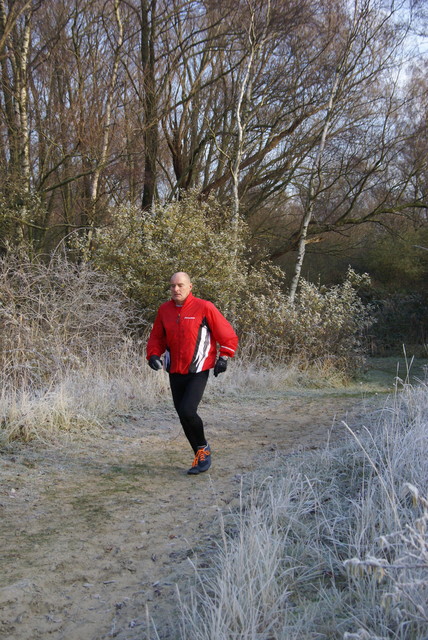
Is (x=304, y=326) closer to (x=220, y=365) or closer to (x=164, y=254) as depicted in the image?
(x=164, y=254)

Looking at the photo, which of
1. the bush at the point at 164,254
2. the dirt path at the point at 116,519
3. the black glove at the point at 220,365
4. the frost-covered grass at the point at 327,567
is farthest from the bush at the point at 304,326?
the frost-covered grass at the point at 327,567

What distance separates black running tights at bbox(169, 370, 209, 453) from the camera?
17.5ft

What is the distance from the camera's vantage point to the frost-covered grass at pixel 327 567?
2.49 m

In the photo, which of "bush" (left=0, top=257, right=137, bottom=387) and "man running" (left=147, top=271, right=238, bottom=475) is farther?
"bush" (left=0, top=257, right=137, bottom=387)

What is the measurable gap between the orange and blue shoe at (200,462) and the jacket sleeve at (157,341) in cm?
95

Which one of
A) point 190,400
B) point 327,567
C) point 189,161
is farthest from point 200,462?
point 189,161

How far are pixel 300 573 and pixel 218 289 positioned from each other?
9863 mm

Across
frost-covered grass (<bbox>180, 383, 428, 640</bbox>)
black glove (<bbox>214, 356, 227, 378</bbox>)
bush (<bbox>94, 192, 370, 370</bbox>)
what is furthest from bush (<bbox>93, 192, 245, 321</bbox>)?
frost-covered grass (<bbox>180, 383, 428, 640</bbox>)

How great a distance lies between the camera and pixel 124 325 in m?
10.3

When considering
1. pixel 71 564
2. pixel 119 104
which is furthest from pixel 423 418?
pixel 119 104

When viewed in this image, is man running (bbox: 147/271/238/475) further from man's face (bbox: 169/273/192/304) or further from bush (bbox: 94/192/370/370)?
bush (bbox: 94/192/370/370)

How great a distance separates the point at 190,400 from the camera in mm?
5340

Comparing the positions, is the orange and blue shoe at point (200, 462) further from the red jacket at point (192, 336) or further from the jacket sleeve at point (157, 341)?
the jacket sleeve at point (157, 341)

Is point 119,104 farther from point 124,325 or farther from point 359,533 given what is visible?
point 359,533
